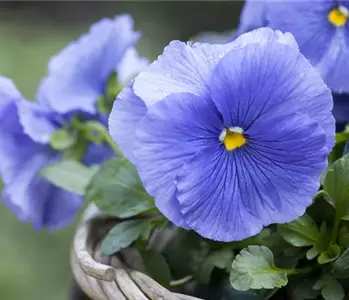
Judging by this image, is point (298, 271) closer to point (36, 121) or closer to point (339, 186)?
point (339, 186)

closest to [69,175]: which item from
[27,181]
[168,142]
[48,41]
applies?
[27,181]

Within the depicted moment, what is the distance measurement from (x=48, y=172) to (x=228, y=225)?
19 cm

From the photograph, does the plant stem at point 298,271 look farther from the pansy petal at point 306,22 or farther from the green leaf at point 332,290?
the pansy petal at point 306,22

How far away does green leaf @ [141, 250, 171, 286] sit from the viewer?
0.48 m

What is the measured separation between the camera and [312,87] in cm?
41

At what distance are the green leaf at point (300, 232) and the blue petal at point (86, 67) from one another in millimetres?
217

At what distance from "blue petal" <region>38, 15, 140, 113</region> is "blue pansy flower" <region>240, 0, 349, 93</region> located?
13 centimetres

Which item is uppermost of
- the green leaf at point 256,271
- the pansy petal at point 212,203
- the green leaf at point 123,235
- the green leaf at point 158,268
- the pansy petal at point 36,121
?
the pansy petal at point 212,203

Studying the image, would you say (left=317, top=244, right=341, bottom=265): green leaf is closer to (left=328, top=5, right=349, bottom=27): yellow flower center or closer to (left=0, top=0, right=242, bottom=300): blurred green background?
Answer: (left=328, top=5, right=349, bottom=27): yellow flower center

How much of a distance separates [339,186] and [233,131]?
75mm

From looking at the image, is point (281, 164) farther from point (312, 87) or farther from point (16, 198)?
point (16, 198)

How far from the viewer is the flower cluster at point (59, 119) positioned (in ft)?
1.86

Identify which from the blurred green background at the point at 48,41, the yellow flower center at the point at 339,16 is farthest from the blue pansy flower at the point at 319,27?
the blurred green background at the point at 48,41

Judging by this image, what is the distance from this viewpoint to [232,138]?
1.41ft
